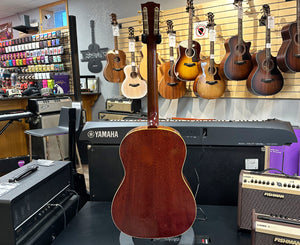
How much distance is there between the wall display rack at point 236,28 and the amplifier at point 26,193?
1.72m

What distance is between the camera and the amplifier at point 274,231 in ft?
2.56

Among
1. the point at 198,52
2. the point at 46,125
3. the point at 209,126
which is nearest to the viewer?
the point at 209,126

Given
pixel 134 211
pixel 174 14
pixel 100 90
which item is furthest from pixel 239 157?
pixel 100 90

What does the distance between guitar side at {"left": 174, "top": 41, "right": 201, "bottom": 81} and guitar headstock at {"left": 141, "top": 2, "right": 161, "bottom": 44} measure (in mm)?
2106

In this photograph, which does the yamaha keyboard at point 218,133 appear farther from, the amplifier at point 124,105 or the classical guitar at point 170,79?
the amplifier at point 124,105

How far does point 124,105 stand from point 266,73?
6.09ft

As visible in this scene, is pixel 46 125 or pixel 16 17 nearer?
pixel 46 125

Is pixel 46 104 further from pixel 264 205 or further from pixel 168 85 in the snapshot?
pixel 264 205

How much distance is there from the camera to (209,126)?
1143mm

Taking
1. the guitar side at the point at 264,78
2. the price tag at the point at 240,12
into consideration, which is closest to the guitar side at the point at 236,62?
the guitar side at the point at 264,78

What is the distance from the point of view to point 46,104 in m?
3.42

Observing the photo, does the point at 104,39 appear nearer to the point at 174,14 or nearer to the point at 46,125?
the point at 174,14

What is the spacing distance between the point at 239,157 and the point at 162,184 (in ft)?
1.40

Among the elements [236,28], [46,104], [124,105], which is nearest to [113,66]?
[124,105]
